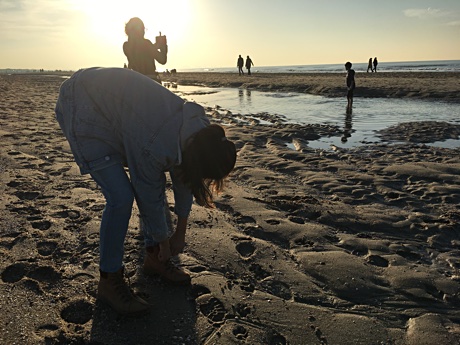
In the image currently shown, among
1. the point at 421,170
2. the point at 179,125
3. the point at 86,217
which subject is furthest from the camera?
the point at 421,170

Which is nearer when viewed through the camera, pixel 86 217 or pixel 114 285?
pixel 114 285

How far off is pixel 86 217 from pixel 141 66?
80.8 inches

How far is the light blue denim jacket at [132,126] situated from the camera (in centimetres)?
195

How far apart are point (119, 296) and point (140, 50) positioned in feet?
10.3

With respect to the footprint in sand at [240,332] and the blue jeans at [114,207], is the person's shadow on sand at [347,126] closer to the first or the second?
the footprint in sand at [240,332]

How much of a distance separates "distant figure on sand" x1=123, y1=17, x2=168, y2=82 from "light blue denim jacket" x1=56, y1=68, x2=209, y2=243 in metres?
2.41

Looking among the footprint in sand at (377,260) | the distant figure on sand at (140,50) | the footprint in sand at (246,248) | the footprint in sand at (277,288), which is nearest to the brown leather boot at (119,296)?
the footprint in sand at (277,288)

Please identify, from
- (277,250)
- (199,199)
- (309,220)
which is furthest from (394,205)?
(199,199)

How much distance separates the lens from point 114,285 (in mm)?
2283

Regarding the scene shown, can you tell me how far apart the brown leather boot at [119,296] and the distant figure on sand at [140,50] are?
299cm

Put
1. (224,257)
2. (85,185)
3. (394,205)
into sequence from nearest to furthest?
(224,257)
(394,205)
(85,185)

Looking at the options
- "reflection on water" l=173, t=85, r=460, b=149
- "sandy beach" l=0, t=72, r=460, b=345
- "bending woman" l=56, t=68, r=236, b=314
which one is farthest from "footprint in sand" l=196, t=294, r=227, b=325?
"reflection on water" l=173, t=85, r=460, b=149

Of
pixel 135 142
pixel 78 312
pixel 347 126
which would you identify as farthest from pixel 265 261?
pixel 347 126

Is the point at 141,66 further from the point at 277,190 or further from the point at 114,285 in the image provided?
the point at 114,285
